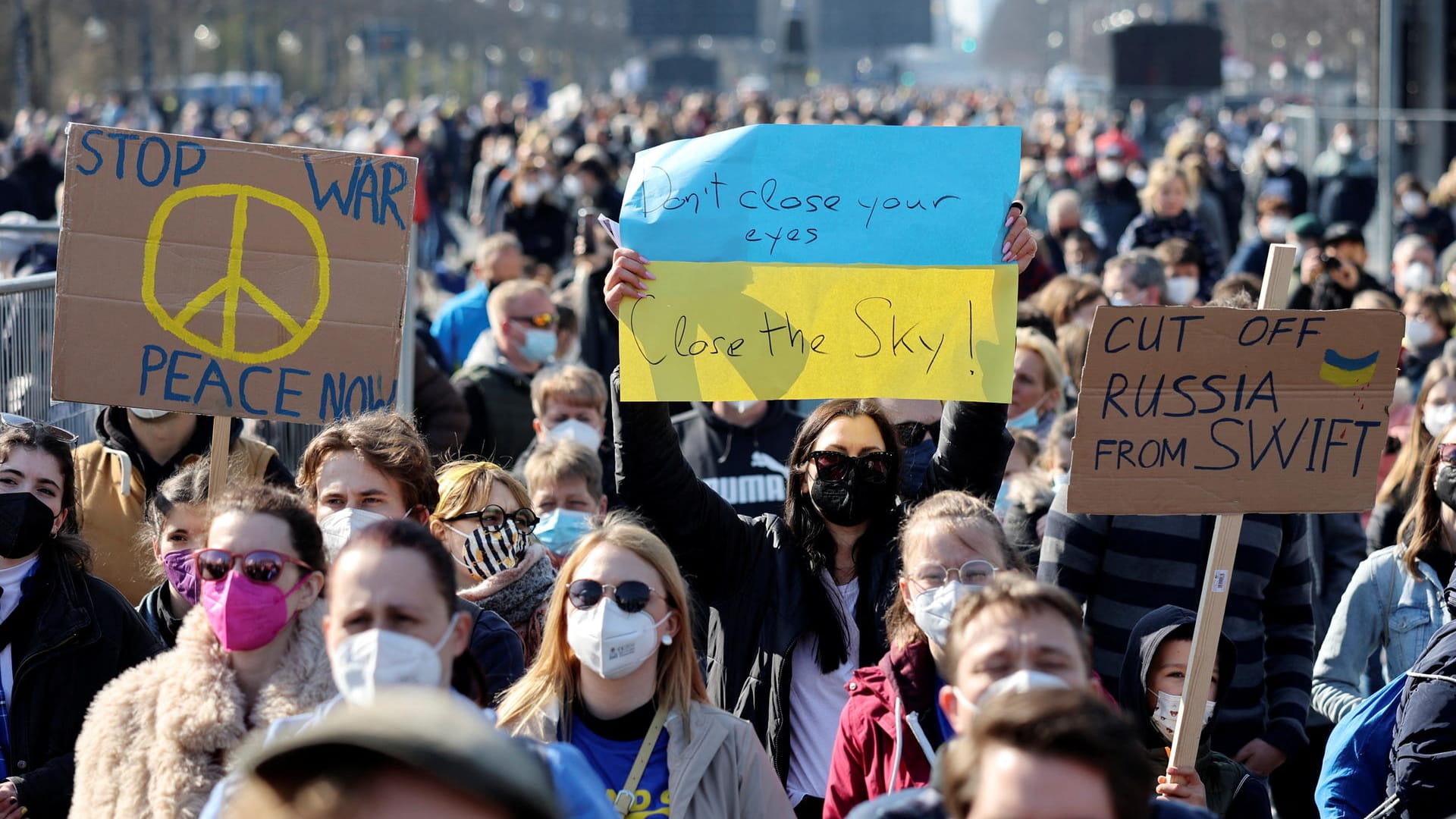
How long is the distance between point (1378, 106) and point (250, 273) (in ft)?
57.7

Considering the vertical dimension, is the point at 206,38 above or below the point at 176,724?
above

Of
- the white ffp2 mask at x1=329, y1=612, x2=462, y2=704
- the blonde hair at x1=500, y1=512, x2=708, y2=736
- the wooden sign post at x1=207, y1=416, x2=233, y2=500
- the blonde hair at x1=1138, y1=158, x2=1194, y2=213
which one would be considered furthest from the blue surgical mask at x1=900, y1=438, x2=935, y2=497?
the blonde hair at x1=1138, y1=158, x2=1194, y2=213

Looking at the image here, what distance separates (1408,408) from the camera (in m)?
8.05

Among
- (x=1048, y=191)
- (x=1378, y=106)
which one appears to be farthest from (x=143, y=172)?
(x=1378, y=106)

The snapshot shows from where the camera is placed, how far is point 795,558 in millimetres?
4488

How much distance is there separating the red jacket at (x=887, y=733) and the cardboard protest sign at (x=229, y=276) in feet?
5.45

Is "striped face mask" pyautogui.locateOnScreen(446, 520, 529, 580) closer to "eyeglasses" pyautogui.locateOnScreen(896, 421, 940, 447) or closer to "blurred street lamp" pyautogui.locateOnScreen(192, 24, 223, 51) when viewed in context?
"eyeglasses" pyautogui.locateOnScreen(896, 421, 940, 447)

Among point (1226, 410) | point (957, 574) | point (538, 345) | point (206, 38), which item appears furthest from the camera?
point (206, 38)

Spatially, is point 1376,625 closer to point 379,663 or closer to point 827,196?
point 827,196

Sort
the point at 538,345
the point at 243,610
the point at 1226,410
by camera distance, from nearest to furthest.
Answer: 1. the point at 243,610
2. the point at 1226,410
3. the point at 538,345

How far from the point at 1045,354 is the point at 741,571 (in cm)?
284

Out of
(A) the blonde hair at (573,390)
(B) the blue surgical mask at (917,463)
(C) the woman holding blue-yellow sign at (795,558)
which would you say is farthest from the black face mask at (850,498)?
(A) the blonde hair at (573,390)

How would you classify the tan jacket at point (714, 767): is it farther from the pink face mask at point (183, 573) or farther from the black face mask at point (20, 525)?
the black face mask at point (20, 525)

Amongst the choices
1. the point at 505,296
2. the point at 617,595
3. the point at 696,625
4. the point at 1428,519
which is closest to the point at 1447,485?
the point at 1428,519
